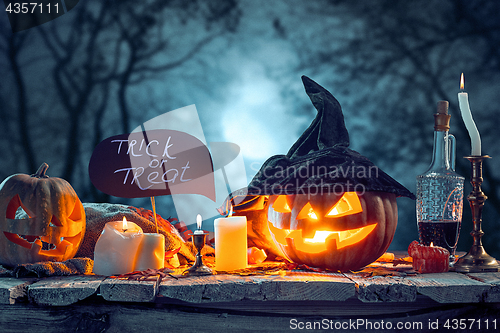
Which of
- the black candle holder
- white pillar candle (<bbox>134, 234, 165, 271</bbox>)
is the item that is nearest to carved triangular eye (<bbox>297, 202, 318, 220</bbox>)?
the black candle holder

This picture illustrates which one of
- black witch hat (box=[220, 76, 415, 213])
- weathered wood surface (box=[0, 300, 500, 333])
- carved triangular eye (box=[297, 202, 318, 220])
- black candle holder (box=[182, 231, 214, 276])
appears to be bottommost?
weathered wood surface (box=[0, 300, 500, 333])

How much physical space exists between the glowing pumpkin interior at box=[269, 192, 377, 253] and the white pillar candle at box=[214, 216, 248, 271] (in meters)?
0.16

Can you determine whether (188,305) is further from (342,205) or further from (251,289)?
(342,205)

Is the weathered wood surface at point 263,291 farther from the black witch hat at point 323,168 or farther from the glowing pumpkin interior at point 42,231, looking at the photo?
the glowing pumpkin interior at point 42,231

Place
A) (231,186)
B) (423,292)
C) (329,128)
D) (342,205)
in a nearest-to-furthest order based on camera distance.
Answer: (423,292)
(342,205)
(329,128)
(231,186)

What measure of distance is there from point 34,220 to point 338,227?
954 millimetres

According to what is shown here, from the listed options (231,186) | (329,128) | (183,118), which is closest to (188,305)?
(329,128)

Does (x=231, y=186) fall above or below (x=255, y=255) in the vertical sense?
above

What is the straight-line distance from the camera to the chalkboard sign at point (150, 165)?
1339mm

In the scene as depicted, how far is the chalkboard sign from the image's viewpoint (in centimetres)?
134

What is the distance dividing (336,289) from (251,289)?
8.9 inches

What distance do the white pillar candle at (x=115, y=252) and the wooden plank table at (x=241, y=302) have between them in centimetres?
7

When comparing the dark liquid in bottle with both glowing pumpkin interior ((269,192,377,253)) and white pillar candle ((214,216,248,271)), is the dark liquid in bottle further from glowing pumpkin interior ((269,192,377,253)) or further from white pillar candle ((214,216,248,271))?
white pillar candle ((214,216,248,271))

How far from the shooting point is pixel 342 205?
1221 mm
